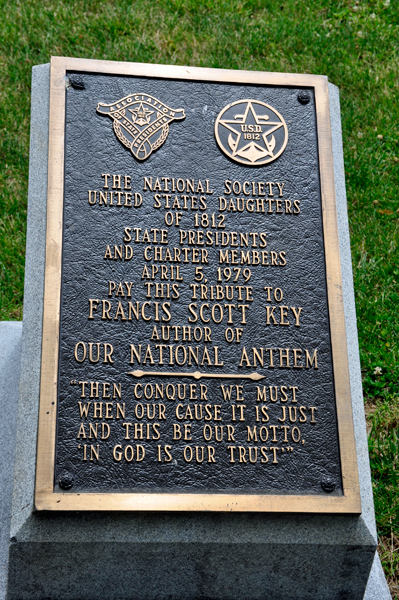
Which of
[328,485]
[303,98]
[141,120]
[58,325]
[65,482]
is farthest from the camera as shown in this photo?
[303,98]

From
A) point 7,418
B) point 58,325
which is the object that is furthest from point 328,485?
point 7,418

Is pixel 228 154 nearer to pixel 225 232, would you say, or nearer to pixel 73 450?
pixel 225 232

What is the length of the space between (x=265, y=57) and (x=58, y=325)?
16.0 ft

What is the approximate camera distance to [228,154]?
401cm

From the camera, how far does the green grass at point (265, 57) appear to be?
18.4 feet

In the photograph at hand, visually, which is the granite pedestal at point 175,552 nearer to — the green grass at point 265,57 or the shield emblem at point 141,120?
the shield emblem at point 141,120

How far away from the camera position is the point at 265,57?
23.7 ft

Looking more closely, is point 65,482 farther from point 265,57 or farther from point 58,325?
point 265,57

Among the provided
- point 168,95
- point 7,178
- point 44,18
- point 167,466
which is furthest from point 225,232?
point 44,18

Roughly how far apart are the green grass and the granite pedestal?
2.11m

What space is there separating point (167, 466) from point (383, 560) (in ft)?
5.45

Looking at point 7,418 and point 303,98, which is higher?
point 303,98

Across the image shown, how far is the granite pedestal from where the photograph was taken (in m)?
3.25

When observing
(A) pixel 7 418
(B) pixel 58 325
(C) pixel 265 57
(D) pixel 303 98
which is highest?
(C) pixel 265 57
